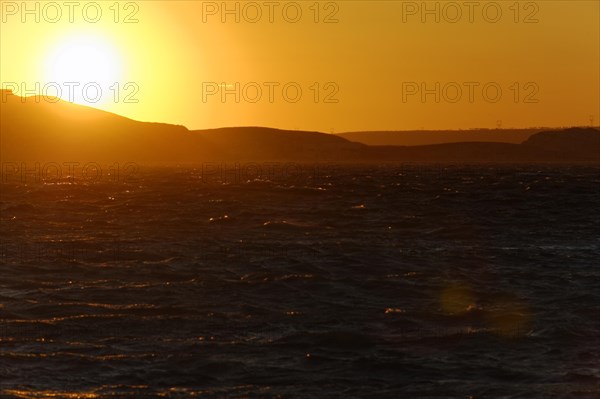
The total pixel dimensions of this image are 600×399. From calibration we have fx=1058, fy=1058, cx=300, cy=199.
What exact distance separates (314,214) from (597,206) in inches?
871

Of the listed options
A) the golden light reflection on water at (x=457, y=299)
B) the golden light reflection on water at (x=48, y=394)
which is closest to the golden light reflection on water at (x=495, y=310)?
the golden light reflection on water at (x=457, y=299)

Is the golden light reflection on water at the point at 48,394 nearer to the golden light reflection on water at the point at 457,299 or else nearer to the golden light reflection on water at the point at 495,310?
the golden light reflection on water at the point at 495,310

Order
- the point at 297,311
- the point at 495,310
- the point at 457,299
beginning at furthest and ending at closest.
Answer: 1. the point at 457,299
2. the point at 495,310
3. the point at 297,311

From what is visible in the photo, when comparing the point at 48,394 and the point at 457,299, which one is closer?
the point at 48,394

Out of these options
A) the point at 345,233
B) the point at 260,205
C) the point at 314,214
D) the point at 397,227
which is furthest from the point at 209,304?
the point at 260,205

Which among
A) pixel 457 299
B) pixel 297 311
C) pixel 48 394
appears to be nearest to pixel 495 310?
pixel 457 299

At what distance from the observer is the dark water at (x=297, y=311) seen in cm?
1830

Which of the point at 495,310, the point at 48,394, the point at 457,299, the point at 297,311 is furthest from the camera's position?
the point at 457,299

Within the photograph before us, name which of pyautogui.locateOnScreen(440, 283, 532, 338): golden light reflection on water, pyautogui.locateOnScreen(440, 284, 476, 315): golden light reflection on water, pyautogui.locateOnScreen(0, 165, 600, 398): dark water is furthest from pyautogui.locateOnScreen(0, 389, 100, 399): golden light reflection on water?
pyautogui.locateOnScreen(440, 284, 476, 315): golden light reflection on water

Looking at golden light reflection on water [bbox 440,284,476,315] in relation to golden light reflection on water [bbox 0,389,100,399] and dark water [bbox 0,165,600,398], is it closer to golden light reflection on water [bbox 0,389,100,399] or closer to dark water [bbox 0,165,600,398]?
dark water [bbox 0,165,600,398]

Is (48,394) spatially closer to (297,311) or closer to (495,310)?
(297,311)

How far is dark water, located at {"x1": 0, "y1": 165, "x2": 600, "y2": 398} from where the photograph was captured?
60.0 ft

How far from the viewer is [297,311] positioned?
25125mm

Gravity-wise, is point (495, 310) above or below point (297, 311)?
below
